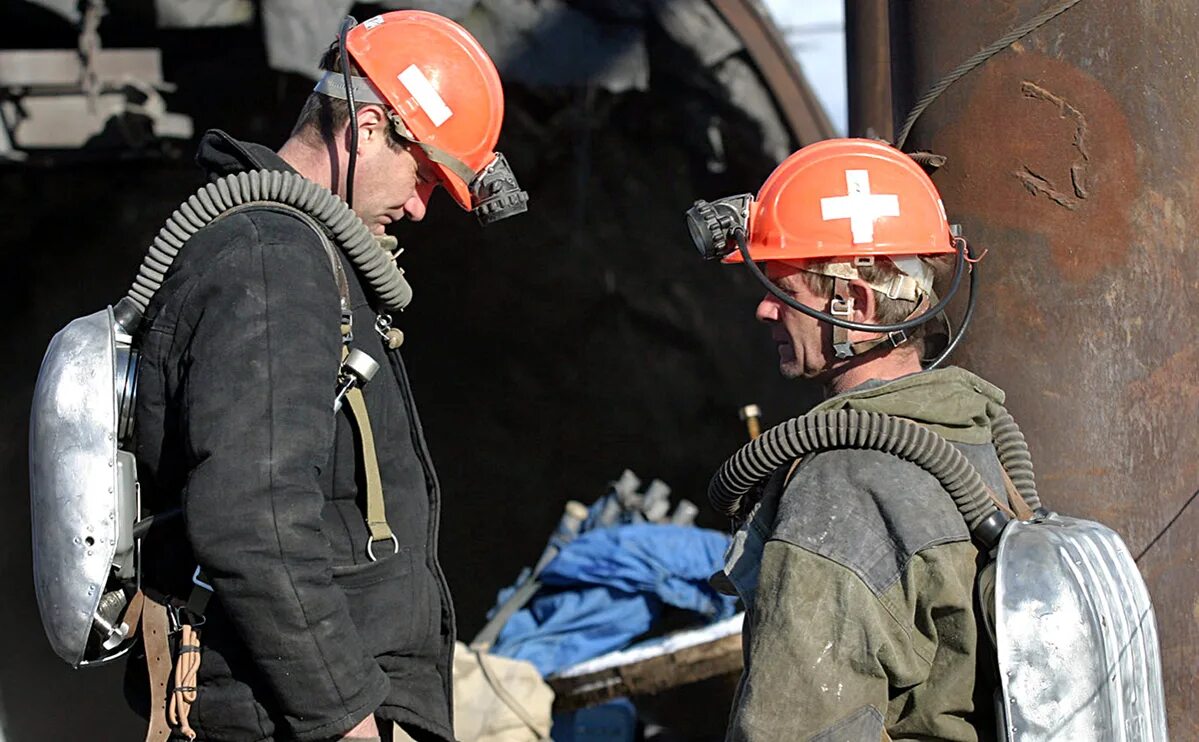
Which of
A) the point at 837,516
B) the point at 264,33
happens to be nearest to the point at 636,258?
the point at 264,33

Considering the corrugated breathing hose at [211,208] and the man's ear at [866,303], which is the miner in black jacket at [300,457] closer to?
the corrugated breathing hose at [211,208]

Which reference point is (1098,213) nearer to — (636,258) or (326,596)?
(326,596)

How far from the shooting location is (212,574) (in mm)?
2238

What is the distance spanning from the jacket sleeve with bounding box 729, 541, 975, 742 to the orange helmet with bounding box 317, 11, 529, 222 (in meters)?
1.30

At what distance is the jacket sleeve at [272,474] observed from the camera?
2.22m

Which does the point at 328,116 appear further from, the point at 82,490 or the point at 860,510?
the point at 860,510

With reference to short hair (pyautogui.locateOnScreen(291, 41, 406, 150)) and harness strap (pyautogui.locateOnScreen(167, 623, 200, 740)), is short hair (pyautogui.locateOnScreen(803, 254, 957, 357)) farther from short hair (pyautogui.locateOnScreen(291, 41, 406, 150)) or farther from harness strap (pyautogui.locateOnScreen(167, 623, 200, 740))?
harness strap (pyautogui.locateOnScreen(167, 623, 200, 740))

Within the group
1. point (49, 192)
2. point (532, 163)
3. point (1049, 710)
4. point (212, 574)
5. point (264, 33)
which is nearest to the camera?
point (1049, 710)

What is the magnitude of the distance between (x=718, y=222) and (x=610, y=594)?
3.34 m

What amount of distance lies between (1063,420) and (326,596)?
52.6 inches

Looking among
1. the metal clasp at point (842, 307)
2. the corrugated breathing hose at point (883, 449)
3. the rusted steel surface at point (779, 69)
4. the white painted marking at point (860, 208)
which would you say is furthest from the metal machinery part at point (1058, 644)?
the rusted steel surface at point (779, 69)

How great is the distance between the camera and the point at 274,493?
2.23 metres

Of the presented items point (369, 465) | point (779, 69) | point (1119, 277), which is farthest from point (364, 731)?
point (779, 69)

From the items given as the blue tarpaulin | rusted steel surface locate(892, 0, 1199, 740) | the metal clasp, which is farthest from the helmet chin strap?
the blue tarpaulin
